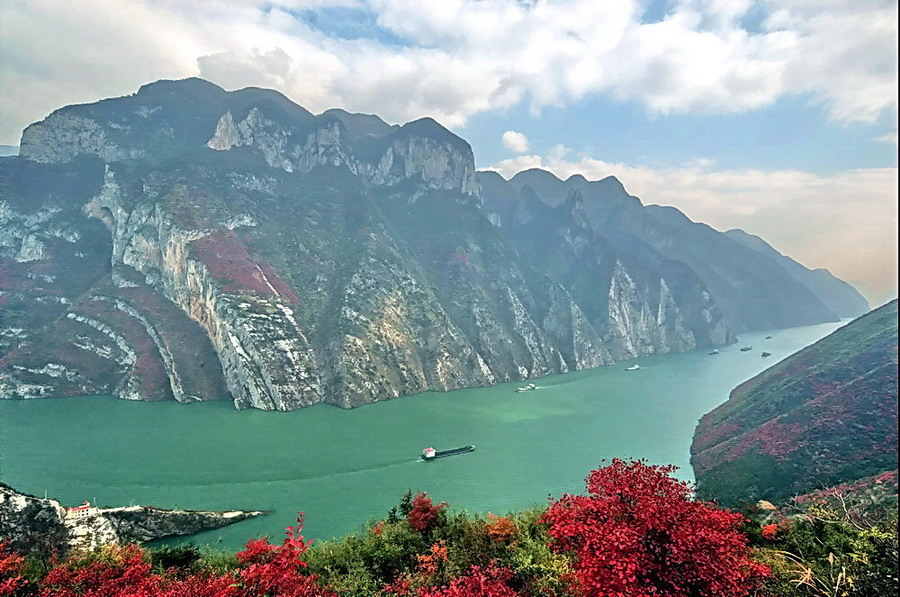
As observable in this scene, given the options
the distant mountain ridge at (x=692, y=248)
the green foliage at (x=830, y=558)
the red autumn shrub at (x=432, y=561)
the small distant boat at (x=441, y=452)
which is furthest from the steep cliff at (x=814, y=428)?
the distant mountain ridge at (x=692, y=248)

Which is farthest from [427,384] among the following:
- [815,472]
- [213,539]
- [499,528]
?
[499,528]

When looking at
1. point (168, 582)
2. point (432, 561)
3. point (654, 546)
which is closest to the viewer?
point (654, 546)

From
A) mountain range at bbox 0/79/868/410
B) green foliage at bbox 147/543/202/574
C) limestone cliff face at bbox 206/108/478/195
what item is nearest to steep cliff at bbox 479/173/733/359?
mountain range at bbox 0/79/868/410

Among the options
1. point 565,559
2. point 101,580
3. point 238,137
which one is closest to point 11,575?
point 101,580

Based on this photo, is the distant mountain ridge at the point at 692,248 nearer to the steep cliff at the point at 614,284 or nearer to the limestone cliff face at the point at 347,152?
the steep cliff at the point at 614,284

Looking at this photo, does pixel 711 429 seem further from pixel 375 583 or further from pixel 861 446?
pixel 375 583

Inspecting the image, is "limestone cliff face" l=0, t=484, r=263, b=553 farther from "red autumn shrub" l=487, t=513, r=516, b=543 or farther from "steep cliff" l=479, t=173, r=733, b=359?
"steep cliff" l=479, t=173, r=733, b=359

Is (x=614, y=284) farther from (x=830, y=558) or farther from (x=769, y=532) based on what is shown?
(x=830, y=558)
